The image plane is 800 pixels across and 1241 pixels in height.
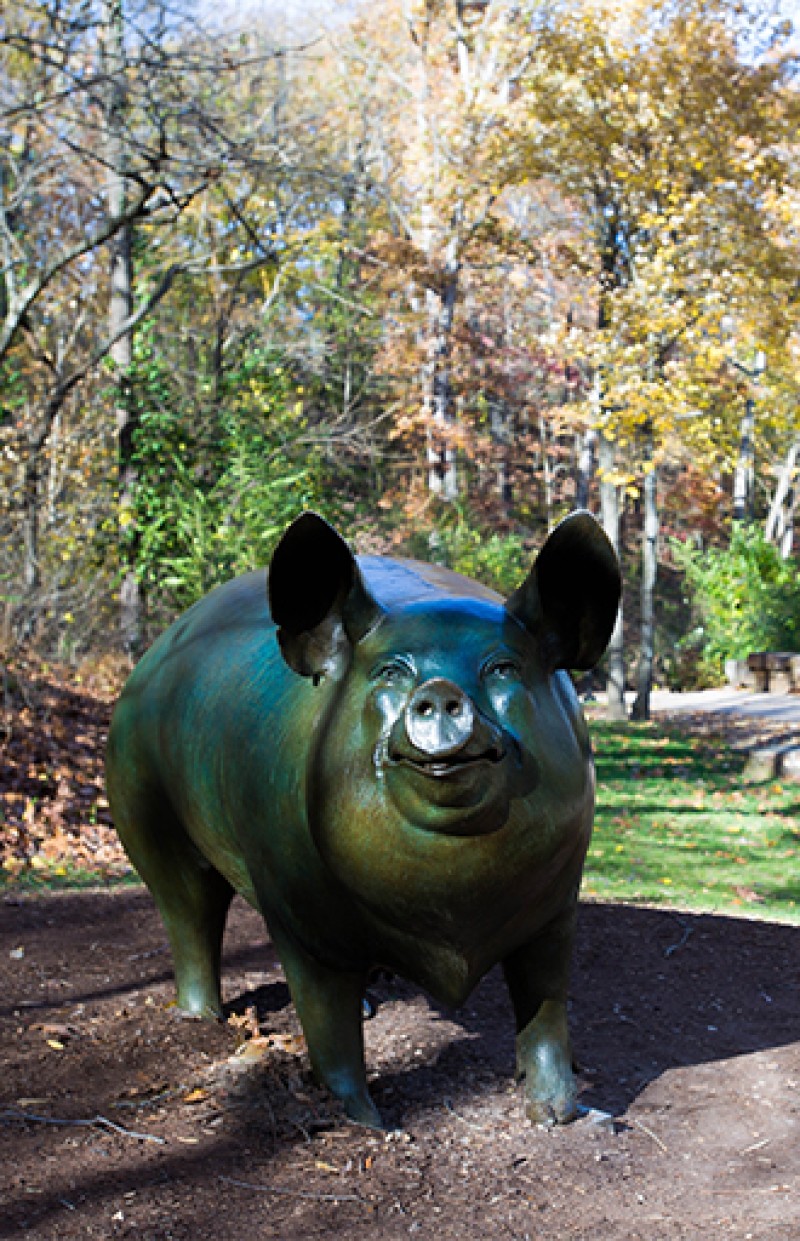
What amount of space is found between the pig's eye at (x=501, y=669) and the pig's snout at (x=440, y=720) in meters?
0.27

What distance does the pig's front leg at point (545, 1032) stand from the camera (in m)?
3.40

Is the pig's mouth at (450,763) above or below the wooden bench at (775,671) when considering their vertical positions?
above

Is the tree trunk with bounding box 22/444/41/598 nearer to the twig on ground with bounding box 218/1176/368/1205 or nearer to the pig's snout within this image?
the twig on ground with bounding box 218/1176/368/1205

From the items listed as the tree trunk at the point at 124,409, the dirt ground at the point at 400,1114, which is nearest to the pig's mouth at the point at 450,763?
the dirt ground at the point at 400,1114

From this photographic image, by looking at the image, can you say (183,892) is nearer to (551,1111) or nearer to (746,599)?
(551,1111)

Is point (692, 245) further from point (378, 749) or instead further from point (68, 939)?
point (378, 749)

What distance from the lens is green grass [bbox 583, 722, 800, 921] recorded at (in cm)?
739

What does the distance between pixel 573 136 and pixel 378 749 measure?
12.4 metres

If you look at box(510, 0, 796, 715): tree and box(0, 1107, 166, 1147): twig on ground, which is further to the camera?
box(510, 0, 796, 715): tree

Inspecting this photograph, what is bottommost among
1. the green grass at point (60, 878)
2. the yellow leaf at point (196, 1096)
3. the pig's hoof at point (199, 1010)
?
the green grass at point (60, 878)

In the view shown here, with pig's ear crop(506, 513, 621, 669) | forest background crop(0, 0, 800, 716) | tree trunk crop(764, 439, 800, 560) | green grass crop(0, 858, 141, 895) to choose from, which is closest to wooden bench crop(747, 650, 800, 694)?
forest background crop(0, 0, 800, 716)

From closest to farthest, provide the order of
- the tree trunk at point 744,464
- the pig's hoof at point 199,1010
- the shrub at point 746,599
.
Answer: the pig's hoof at point 199,1010 < the shrub at point 746,599 < the tree trunk at point 744,464

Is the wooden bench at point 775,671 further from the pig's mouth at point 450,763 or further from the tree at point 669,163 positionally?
the pig's mouth at point 450,763

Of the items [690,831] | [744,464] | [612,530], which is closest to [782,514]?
[744,464]
